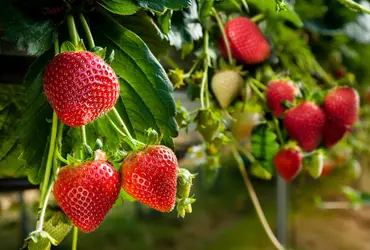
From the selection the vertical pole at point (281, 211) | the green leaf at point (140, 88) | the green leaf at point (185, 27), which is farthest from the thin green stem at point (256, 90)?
the vertical pole at point (281, 211)

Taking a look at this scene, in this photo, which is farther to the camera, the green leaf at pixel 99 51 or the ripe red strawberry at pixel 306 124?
the ripe red strawberry at pixel 306 124

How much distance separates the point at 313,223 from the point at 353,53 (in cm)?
70

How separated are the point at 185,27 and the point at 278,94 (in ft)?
0.54

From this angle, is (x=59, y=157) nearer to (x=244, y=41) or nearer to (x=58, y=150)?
(x=58, y=150)

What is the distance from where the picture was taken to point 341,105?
0.63 m

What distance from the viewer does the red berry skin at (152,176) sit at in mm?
356

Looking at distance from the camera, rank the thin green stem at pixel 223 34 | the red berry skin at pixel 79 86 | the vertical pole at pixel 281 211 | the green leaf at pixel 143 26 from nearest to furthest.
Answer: the red berry skin at pixel 79 86 < the green leaf at pixel 143 26 < the thin green stem at pixel 223 34 < the vertical pole at pixel 281 211

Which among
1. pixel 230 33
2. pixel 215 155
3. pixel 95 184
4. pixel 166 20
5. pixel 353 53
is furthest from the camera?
pixel 353 53

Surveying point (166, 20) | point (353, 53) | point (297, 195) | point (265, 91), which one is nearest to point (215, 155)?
point (265, 91)

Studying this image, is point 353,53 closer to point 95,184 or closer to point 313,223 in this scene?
point 313,223

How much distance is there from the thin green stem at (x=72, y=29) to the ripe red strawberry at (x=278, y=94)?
29 cm

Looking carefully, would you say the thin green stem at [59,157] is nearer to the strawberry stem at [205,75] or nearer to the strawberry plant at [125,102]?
the strawberry plant at [125,102]

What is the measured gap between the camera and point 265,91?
0.65 m

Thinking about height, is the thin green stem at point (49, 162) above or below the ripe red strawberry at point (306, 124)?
above
